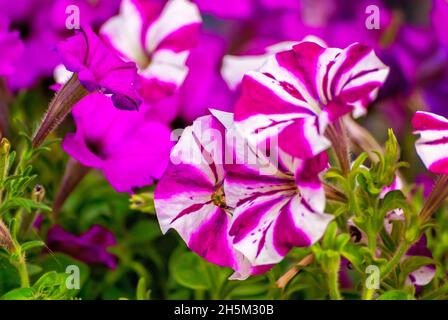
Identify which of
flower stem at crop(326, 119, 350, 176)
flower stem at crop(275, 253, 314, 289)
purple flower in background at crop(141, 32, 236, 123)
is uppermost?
A: flower stem at crop(326, 119, 350, 176)

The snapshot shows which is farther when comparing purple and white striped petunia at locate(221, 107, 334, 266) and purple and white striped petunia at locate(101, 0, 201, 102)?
purple and white striped petunia at locate(101, 0, 201, 102)

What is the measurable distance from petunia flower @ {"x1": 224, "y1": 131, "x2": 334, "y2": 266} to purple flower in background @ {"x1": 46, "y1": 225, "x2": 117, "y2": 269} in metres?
0.17

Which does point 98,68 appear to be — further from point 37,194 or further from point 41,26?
point 41,26

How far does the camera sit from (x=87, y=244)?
1.89 ft

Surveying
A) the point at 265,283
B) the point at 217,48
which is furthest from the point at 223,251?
the point at 217,48

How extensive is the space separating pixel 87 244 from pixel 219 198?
15cm

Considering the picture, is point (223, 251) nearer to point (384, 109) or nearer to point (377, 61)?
point (377, 61)

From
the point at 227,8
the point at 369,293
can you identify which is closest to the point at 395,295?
the point at 369,293

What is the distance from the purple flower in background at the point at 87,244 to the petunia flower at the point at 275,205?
0.17 metres

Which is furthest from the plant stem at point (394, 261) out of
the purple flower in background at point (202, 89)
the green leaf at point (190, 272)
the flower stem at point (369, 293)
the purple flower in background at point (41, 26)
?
the purple flower in background at point (41, 26)

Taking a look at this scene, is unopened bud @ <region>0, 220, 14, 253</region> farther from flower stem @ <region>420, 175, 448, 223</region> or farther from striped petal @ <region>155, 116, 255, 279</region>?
→ flower stem @ <region>420, 175, 448, 223</region>

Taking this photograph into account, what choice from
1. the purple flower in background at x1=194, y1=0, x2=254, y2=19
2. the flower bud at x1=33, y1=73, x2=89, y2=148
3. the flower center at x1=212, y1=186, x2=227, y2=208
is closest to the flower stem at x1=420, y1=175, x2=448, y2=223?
the flower center at x1=212, y1=186, x2=227, y2=208

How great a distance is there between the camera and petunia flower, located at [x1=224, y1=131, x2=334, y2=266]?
43 cm

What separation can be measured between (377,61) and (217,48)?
1.08ft
